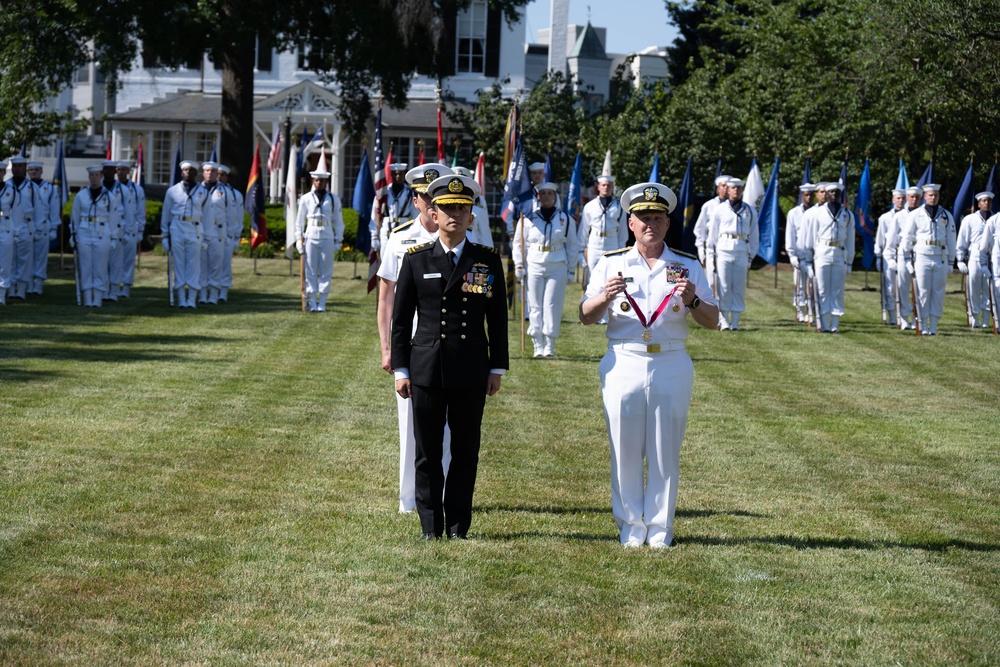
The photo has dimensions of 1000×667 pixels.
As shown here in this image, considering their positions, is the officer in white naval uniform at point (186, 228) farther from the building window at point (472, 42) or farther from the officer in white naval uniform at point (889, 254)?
the building window at point (472, 42)

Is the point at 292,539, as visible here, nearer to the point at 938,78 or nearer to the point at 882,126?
the point at 938,78

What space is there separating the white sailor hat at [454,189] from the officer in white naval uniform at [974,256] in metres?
17.2

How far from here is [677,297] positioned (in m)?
7.58

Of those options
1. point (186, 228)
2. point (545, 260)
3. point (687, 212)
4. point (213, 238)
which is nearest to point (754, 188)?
point (687, 212)

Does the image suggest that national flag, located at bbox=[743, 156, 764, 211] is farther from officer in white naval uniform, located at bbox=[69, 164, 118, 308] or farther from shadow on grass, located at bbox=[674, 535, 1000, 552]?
shadow on grass, located at bbox=[674, 535, 1000, 552]

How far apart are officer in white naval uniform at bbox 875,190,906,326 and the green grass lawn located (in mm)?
6719

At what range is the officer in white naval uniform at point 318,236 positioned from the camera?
2275 cm

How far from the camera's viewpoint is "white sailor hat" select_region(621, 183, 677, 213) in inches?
299

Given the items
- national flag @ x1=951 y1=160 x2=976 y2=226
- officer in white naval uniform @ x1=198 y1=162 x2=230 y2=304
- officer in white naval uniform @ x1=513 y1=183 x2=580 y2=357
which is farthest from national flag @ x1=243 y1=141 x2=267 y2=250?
national flag @ x1=951 y1=160 x2=976 y2=226

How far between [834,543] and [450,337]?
2.62 metres

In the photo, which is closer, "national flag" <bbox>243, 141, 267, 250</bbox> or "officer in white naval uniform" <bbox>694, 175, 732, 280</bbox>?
"officer in white naval uniform" <bbox>694, 175, 732, 280</bbox>

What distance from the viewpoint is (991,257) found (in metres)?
23.1

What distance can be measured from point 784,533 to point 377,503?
2571 millimetres

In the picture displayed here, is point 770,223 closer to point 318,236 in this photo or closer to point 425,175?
point 318,236
